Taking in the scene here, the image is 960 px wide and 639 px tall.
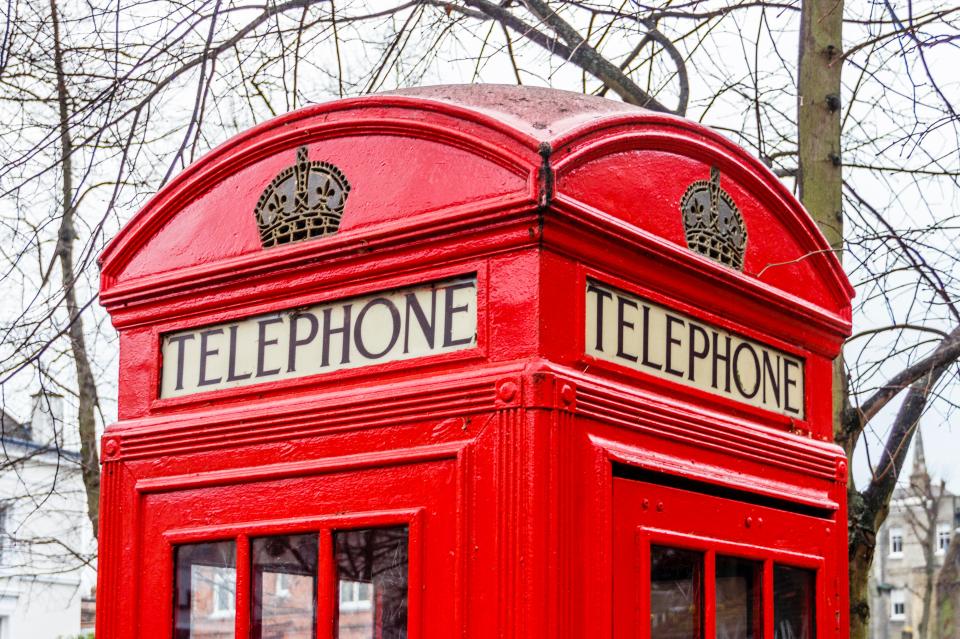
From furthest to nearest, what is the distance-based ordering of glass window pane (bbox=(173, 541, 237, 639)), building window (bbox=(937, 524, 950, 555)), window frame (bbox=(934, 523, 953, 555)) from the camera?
building window (bbox=(937, 524, 950, 555)) → window frame (bbox=(934, 523, 953, 555)) → glass window pane (bbox=(173, 541, 237, 639))

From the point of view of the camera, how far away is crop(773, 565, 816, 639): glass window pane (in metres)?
2.80

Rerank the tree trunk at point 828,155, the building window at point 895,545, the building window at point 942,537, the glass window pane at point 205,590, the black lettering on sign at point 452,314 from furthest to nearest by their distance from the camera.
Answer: the building window at point 895,545, the building window at point 942,537, the tree trunk at point 828,155, the glass window pane at point 205,590, the black lettering on sign at point 452,314

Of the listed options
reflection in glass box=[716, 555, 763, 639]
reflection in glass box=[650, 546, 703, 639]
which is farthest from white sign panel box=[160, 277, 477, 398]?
reflection in glass box=[716, 555, 763, 639]

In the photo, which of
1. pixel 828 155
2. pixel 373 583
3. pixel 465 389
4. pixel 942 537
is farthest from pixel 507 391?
pixel 942 537

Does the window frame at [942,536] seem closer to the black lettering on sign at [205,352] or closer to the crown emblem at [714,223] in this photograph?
the crown emblem at [714,223]

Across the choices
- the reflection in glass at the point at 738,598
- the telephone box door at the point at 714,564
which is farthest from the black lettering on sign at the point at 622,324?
the reflection in glass at the point at 738,598

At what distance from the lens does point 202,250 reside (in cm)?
278

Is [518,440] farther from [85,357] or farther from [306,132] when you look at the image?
[85,357]

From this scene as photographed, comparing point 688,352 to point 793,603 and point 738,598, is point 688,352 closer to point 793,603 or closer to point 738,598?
point 738,598

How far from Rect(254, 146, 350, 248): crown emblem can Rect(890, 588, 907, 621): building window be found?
59.5 meters

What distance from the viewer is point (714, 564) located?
2.59 m

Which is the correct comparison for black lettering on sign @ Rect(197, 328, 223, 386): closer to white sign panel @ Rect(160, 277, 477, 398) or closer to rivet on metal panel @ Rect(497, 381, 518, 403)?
white sign panel @ Rect(160, 277, 477, 398)

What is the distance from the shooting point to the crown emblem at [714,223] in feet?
8.95

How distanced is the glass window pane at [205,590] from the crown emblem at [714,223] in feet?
3.57
